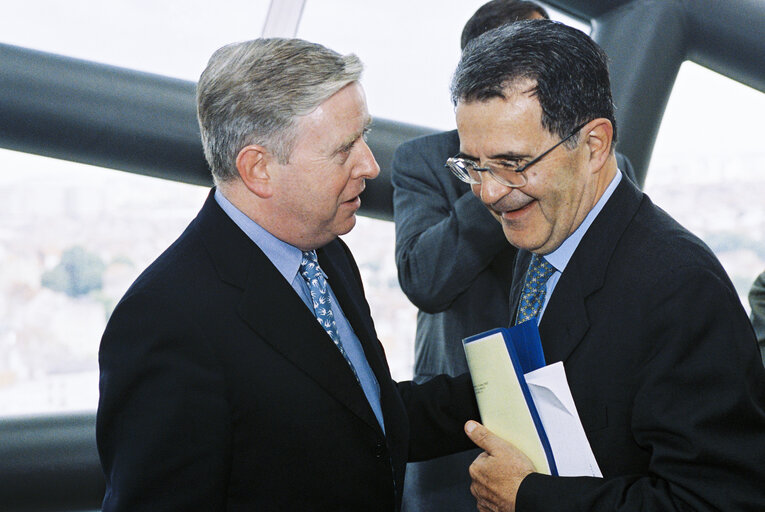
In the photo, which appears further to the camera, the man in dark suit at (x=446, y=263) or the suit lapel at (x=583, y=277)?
the man in dark suit at (x=446, y=263)

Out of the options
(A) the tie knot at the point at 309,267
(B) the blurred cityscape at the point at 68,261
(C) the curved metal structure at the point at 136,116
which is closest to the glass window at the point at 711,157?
(C) the curved metal structure at the point at 136,116

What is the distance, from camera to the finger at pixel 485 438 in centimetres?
139

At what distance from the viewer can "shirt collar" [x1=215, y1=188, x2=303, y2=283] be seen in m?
1.46

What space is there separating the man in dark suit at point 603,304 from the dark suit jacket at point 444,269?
46 cm

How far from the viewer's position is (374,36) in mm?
3055

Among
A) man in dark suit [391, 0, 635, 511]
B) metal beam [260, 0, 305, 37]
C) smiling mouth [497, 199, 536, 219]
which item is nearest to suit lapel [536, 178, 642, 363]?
smiling mouth [497, 199, 536, 219]

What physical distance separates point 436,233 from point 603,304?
2.39 ft

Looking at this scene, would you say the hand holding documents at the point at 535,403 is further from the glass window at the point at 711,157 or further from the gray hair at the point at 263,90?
the glass window at the point at 711,157

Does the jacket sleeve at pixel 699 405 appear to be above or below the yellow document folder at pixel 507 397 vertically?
above

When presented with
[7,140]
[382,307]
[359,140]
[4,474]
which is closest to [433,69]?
[382,307]

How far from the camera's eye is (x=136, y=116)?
8.20ft

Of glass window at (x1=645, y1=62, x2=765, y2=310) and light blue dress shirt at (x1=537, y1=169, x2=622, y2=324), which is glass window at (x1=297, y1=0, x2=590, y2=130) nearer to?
glass window at (x1=645, y1=62, x2=765, y2=310)

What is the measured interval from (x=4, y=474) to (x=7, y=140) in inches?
39.7

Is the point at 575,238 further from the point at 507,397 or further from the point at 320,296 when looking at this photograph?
the point at 320,296
